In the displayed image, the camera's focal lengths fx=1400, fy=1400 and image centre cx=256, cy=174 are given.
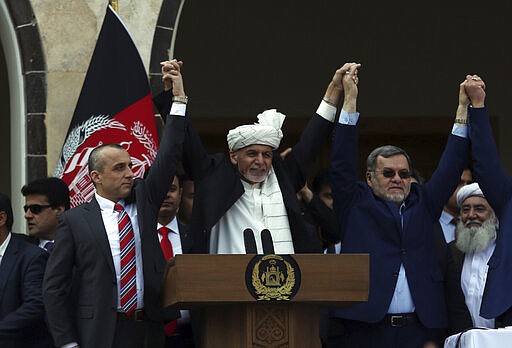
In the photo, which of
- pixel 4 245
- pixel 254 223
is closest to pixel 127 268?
pixel 254 223

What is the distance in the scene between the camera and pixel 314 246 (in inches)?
267

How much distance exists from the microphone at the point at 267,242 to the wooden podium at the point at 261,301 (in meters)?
0.56

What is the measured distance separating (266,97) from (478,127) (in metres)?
4.48

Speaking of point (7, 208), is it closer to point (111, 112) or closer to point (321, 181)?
point (111, 112)

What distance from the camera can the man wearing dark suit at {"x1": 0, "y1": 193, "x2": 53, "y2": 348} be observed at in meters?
6.82

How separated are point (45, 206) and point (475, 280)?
2.28 m

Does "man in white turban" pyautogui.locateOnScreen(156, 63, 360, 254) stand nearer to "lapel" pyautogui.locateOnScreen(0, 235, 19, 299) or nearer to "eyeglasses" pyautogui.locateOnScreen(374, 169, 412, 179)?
"eyeglasses" pyautogui.locateOnScreen(374, 169, 412, 179)

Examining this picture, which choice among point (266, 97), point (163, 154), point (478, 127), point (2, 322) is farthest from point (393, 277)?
point (266, 97)

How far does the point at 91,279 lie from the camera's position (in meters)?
6.45

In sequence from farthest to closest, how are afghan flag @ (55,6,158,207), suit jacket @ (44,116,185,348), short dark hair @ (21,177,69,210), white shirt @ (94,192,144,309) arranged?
afghan flag @ (55,6,158,207)
short dark hair @ (21,177,69,210)
white shirt @ (94,192,144,309)
suit jacket @ (44,116,185,348)

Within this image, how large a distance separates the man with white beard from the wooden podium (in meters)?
1.04

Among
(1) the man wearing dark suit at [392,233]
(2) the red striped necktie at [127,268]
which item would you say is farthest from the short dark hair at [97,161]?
(1) the man wearing dark suit at [392,233]

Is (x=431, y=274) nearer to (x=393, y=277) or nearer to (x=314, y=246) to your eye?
(x=393, y=277)

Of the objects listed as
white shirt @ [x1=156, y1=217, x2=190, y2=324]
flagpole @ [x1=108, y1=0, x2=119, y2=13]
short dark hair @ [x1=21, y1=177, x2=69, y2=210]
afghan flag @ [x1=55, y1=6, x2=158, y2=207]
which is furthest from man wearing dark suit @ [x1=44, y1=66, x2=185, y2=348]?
flagpole @ [x1=108, y1=0, x2=119, y2=13]
